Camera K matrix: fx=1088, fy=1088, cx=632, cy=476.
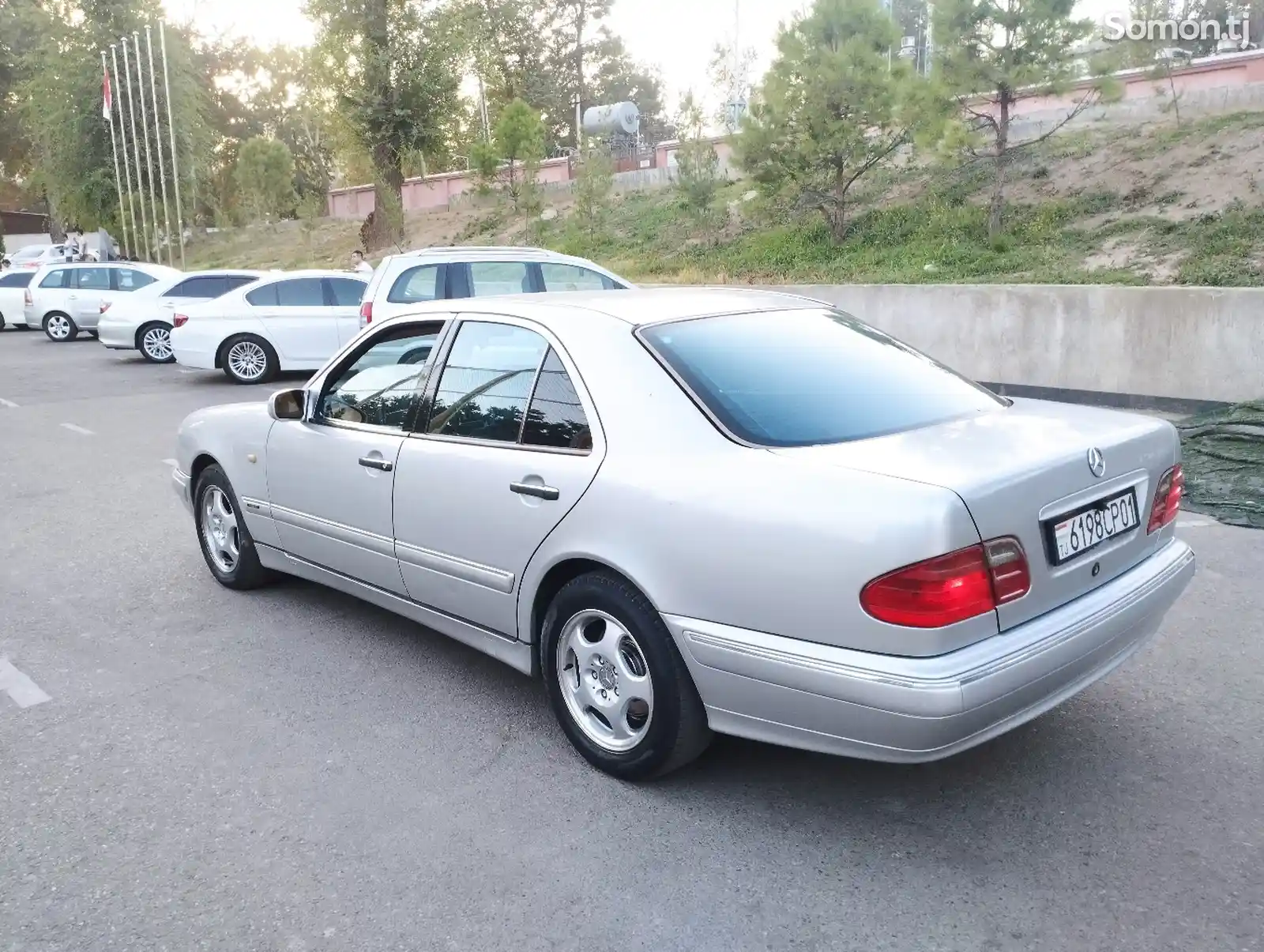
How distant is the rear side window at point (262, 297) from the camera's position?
1514 centimetres

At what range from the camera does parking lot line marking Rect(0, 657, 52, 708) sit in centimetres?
426

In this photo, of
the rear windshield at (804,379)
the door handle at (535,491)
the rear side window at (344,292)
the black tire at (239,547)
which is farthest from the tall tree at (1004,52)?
the door handle at (535,491)

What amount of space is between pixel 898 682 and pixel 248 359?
13895 mm

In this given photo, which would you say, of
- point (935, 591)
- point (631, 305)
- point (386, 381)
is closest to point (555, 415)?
point (631, 305)

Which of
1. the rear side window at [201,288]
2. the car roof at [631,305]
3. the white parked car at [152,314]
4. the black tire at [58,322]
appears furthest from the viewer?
the black tire at [58,322]

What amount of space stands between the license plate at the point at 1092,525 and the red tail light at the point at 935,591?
12.9 inches

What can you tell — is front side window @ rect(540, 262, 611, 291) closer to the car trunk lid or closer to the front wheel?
the front wheel

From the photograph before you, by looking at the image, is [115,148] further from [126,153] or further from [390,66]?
[390,66]

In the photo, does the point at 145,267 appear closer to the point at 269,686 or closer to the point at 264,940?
the point at 269,686

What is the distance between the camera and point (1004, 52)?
14773 millimetres

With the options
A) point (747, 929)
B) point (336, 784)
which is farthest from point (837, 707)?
point (336, 784)

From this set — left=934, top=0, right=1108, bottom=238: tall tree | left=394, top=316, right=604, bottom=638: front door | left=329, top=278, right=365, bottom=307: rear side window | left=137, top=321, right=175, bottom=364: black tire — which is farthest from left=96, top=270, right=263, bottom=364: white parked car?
left=394, top=316, right=604, bottom=638: front door

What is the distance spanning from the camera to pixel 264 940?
2744 millimetres

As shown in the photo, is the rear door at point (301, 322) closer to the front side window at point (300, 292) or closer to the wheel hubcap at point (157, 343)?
the front side window at point (300, 292)
